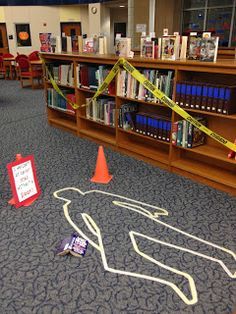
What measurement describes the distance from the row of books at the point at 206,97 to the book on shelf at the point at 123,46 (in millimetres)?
939

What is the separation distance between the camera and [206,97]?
2979mm

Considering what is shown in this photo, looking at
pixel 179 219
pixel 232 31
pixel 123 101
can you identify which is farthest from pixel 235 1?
pixel 179 219

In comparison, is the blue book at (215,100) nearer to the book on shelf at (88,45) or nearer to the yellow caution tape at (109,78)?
the yellow caution tape at (109,78)

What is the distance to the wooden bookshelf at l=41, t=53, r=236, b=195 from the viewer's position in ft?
9.85

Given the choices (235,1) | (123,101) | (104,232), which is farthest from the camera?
(235,1)

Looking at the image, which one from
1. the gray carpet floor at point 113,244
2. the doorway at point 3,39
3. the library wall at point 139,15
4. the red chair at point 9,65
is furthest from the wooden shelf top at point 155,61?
the doorway at point 3,39

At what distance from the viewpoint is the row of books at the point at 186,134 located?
3209mm

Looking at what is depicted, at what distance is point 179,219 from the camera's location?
8.61ft

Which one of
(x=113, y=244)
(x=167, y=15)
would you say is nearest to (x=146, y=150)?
(x=113, y=244)

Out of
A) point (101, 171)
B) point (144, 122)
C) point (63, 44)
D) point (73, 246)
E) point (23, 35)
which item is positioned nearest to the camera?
point (73, 246)

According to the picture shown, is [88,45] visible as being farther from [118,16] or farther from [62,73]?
[118,16]

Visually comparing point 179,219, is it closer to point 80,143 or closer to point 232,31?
point 80,143

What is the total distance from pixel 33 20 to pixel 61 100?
8868mm

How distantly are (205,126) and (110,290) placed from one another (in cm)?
206
